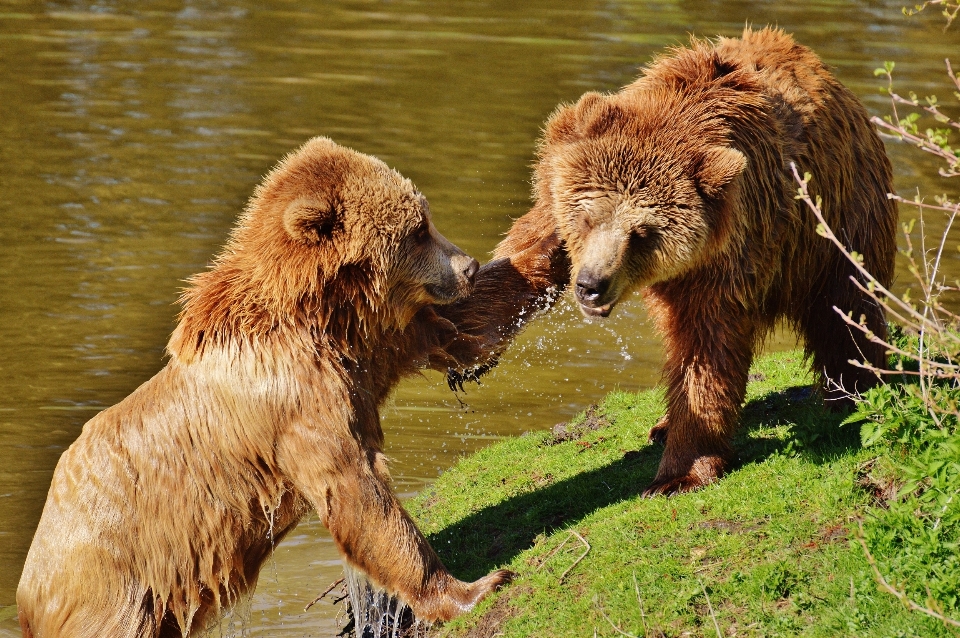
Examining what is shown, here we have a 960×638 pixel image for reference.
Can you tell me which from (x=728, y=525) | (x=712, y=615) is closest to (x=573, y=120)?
(x=728, y=525)

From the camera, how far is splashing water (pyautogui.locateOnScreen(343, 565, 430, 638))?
684cm

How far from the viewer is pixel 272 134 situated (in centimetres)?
1864

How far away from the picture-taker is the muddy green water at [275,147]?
11.0 metres


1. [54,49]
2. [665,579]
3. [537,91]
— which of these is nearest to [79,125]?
[54,49]

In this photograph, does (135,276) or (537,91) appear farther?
(537,91)

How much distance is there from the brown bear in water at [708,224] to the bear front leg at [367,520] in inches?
50.6

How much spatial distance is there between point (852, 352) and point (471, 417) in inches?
185

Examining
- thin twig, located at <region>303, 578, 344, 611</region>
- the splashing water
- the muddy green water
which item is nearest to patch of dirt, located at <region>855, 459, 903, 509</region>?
the splashing water

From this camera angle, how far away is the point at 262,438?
6379 millimetres

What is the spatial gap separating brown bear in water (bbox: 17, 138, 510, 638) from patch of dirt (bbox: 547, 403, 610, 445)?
2.51 meters

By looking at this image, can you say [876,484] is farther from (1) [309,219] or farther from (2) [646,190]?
(1) [309,219]

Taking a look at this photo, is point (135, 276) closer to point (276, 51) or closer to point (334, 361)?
point (334, 361)

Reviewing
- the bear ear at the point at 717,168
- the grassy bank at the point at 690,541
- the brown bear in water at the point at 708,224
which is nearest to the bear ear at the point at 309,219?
the brown bear in water at the point at 708,224

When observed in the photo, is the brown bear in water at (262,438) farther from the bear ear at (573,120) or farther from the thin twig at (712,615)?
the thin twig at (712,615)
